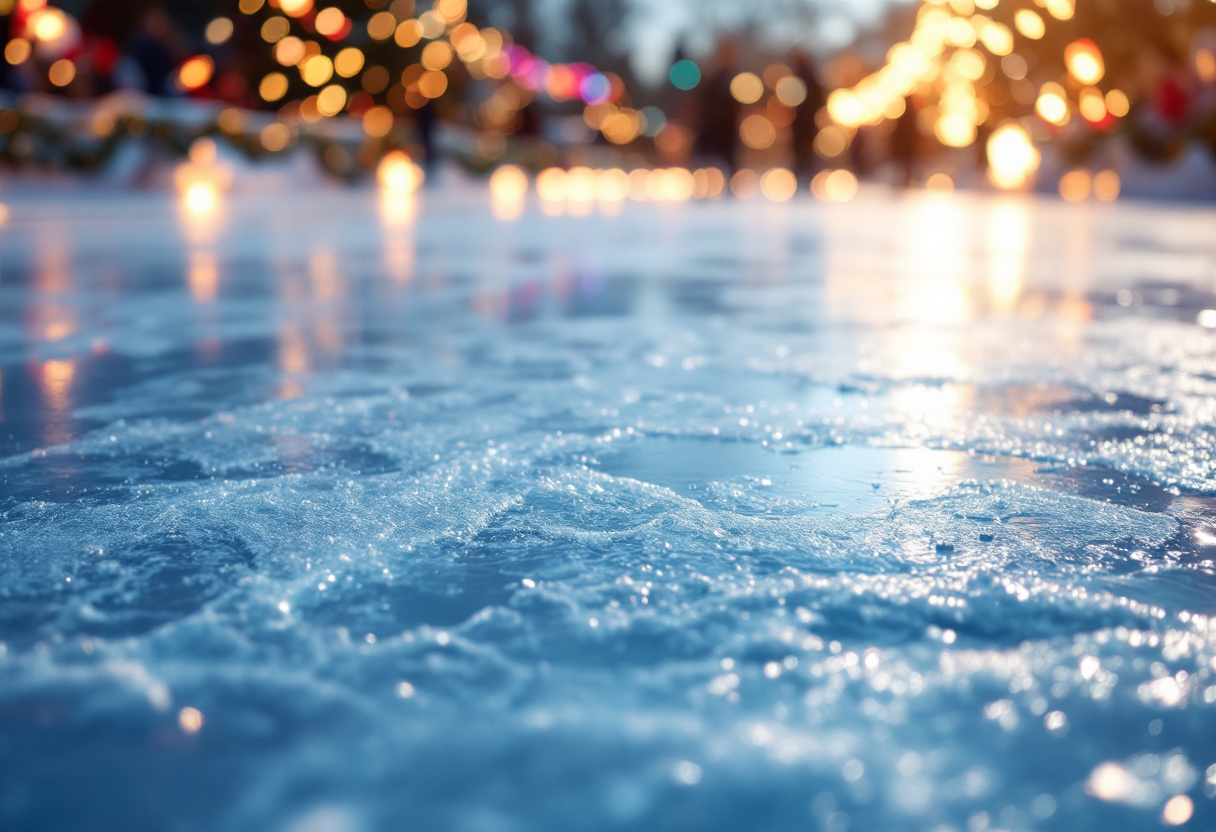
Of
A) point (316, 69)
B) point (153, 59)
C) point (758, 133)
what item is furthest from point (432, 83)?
point (758, 133)

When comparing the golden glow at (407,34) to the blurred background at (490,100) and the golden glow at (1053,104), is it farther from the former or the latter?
the golden glow at (1053,104)

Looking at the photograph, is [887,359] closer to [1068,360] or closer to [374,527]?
[1068,360]

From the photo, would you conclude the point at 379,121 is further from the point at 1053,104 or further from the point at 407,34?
the point at 1053,104

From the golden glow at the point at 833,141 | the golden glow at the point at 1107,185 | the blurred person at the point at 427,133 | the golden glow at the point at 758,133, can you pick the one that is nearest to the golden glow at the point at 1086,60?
the golden glow at the point at 1107,185

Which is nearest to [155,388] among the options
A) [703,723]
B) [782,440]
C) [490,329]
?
[490,329]

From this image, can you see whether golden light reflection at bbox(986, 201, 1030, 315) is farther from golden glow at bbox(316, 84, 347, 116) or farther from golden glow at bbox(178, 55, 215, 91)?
golden glow at bbox(178, 55, 215, 91)

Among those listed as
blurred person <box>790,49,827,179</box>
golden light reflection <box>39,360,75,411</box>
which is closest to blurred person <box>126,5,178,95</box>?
blurred person <box>790,49,827,179</box>
